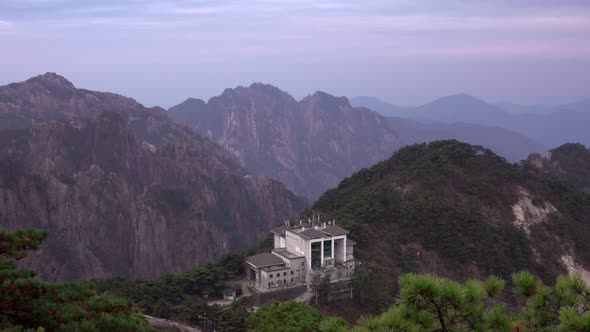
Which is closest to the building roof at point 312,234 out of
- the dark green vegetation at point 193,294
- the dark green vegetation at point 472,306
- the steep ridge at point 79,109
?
the dark green vegetation at point 193,294

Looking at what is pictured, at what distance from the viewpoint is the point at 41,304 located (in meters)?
7.93

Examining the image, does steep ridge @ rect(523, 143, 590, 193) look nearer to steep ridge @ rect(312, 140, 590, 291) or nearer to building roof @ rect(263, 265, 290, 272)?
steep ridge @ rect(312, 140, 590, 291)

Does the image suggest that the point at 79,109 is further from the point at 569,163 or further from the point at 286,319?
the point at 286,319

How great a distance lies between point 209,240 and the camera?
80.8m

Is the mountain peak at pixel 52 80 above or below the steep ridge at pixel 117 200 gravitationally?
above

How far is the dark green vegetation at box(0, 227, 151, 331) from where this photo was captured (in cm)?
764

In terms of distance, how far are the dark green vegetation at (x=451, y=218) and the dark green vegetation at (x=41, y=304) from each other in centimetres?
2448

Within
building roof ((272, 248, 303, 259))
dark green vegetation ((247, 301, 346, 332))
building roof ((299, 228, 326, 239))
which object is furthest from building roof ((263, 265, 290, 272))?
dark green vegetation ((247, 301, 346, 332))

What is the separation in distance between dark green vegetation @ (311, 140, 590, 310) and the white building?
5.49 feet

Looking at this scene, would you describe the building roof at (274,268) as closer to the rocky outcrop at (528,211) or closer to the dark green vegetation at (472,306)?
the rocky outcrop at (528,211)

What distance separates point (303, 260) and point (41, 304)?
83.1 feet

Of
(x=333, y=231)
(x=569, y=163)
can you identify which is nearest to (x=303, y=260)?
(x=333, y=231)

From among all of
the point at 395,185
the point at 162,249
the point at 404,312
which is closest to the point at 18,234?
the point at 404,312

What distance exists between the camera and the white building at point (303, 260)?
31781mm
